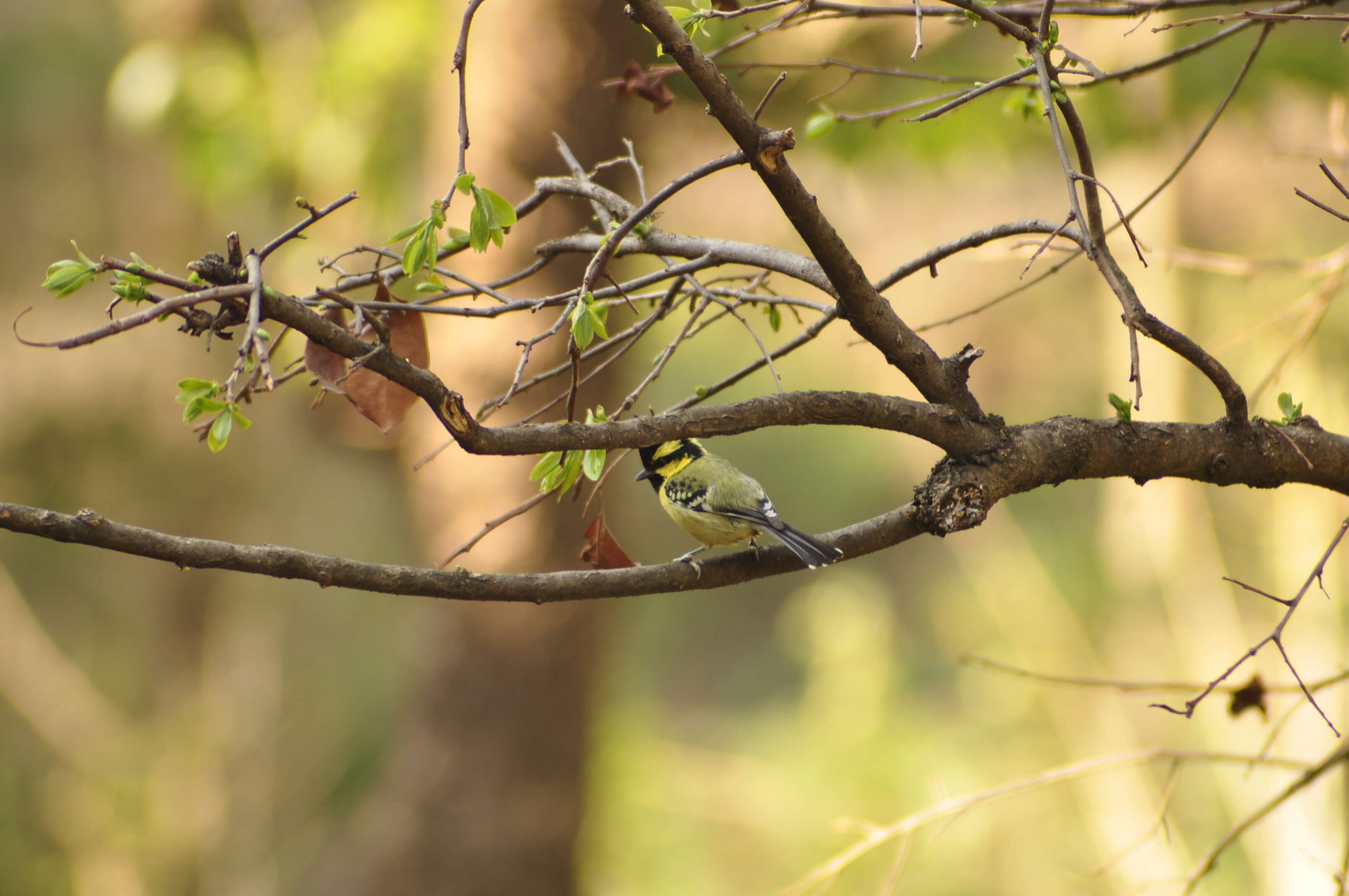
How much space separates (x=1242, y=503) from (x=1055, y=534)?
8.19ft

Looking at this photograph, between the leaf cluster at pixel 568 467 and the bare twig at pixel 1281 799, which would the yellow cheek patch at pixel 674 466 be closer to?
the leaf cluster at pixel 568 467

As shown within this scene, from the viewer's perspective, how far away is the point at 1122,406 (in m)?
1.13

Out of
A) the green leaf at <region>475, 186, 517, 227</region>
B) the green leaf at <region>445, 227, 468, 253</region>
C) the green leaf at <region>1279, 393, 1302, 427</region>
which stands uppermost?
the green leaf at <region>445, 227, 468, 253</region>

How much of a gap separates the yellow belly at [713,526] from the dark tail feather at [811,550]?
395 millimetres

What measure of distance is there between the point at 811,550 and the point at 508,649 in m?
2.63

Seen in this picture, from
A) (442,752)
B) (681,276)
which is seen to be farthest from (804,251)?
(681,276)

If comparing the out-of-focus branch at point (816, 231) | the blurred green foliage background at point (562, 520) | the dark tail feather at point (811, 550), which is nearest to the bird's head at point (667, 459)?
the dark tail feather at point (811, 550)

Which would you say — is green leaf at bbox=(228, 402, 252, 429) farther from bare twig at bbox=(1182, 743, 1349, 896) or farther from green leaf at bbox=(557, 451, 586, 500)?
bare twig at bbox=(1182, 743, 1349, 896)

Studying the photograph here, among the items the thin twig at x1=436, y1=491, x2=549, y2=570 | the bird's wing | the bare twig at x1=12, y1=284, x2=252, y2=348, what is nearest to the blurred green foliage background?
the bird's wing

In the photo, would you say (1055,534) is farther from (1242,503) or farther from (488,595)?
(488,595)

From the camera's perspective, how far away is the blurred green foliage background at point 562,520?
12.1 feet

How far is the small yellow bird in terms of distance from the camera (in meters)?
1.80

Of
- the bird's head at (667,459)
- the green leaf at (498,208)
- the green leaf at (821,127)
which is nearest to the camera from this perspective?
the green leaf at (498,208)

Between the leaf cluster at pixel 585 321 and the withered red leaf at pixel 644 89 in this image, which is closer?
the leaf cluster at pixel 585 321
